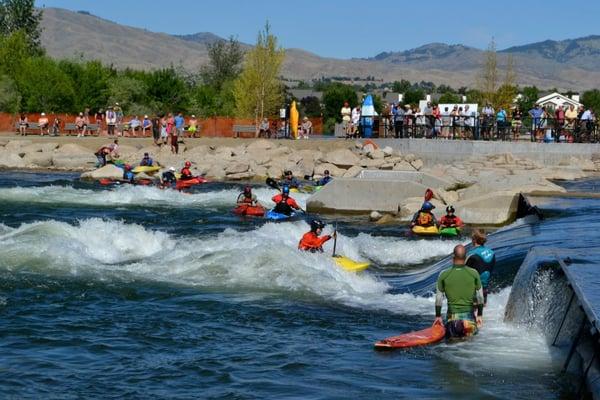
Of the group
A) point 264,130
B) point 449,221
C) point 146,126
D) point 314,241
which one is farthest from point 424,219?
point 146,126

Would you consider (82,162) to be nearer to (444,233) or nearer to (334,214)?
(334,214)

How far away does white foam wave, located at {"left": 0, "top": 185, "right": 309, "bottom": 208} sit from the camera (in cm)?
3406

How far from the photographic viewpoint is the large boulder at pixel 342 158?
1700 inches

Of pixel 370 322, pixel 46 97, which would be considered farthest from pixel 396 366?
pixel 46 97

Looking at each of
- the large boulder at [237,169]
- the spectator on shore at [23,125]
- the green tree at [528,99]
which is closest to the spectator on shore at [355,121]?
the large boulder at [237,169]

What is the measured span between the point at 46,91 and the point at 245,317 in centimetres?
5037

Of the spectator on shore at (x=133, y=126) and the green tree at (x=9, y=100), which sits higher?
the green tree at (x=9, y=100)

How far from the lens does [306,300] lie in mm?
17594

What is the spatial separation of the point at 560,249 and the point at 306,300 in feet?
14.8

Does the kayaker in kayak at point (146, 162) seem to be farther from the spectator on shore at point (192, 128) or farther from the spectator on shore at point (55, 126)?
the spectator on shore at point (55, 126)

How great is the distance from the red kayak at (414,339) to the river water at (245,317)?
0.43 ft

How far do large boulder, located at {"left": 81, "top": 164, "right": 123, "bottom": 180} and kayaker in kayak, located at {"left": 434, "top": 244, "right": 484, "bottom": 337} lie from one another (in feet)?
92.8

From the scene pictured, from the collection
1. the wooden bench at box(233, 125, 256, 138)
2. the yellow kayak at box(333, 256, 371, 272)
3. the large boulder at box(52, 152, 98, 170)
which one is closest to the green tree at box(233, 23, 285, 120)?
the wooden bench at box(233, 125, 256, 138)

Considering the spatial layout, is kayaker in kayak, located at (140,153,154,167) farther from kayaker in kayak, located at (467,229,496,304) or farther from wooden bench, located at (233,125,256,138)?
kayaker in kayak, located at (467,229,496,304)
